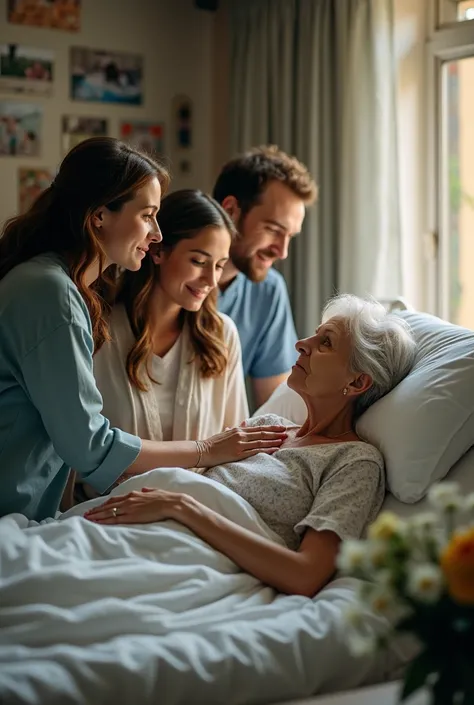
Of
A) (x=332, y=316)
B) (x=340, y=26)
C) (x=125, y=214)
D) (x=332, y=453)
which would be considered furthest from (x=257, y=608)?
(x=340, y=26)

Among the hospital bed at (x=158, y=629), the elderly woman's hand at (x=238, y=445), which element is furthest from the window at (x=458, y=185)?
the hospital bed at (x=158, y=629)

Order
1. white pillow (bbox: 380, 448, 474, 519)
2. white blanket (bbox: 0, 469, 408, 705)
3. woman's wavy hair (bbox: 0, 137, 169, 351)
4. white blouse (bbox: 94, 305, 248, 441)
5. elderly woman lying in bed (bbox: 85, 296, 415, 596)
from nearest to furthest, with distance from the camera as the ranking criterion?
white blanket (bbox: 0, 469, 408, 705), elderly woman lying in bed (bbox: 85, 296, 415, 596), white pillow (bbox: 380, 448, 474, 519), woman's wavy hair (bbox: 0, 137, 169, 351), white blouse (bbox: 94, 305, 248, 441)

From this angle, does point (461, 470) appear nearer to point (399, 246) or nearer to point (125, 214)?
point (125, 214)

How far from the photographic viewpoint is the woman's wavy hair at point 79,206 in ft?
6.50

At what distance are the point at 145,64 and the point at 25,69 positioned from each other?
21.3 inches

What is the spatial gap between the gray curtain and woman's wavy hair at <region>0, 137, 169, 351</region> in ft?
4.65

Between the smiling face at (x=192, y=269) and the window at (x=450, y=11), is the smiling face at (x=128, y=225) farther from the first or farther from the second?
the window at (x=450, y=11)

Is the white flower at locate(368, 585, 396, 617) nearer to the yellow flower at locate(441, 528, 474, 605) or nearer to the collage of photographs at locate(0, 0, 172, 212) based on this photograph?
the yellow flower at locate(441, 528, 474, 605)

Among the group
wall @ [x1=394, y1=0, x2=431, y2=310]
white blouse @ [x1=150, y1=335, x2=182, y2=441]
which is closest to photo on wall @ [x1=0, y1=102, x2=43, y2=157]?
wall @ [x1=394, y1=0, x2=431, y2=310]

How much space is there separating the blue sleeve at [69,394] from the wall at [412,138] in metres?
1.65

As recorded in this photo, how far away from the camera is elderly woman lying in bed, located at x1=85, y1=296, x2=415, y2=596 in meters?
1.76

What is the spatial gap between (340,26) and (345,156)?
467 millimetres

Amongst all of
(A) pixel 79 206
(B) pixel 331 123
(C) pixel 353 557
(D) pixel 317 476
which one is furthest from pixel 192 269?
(C) pixel 353 557

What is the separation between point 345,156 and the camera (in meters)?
3.35
